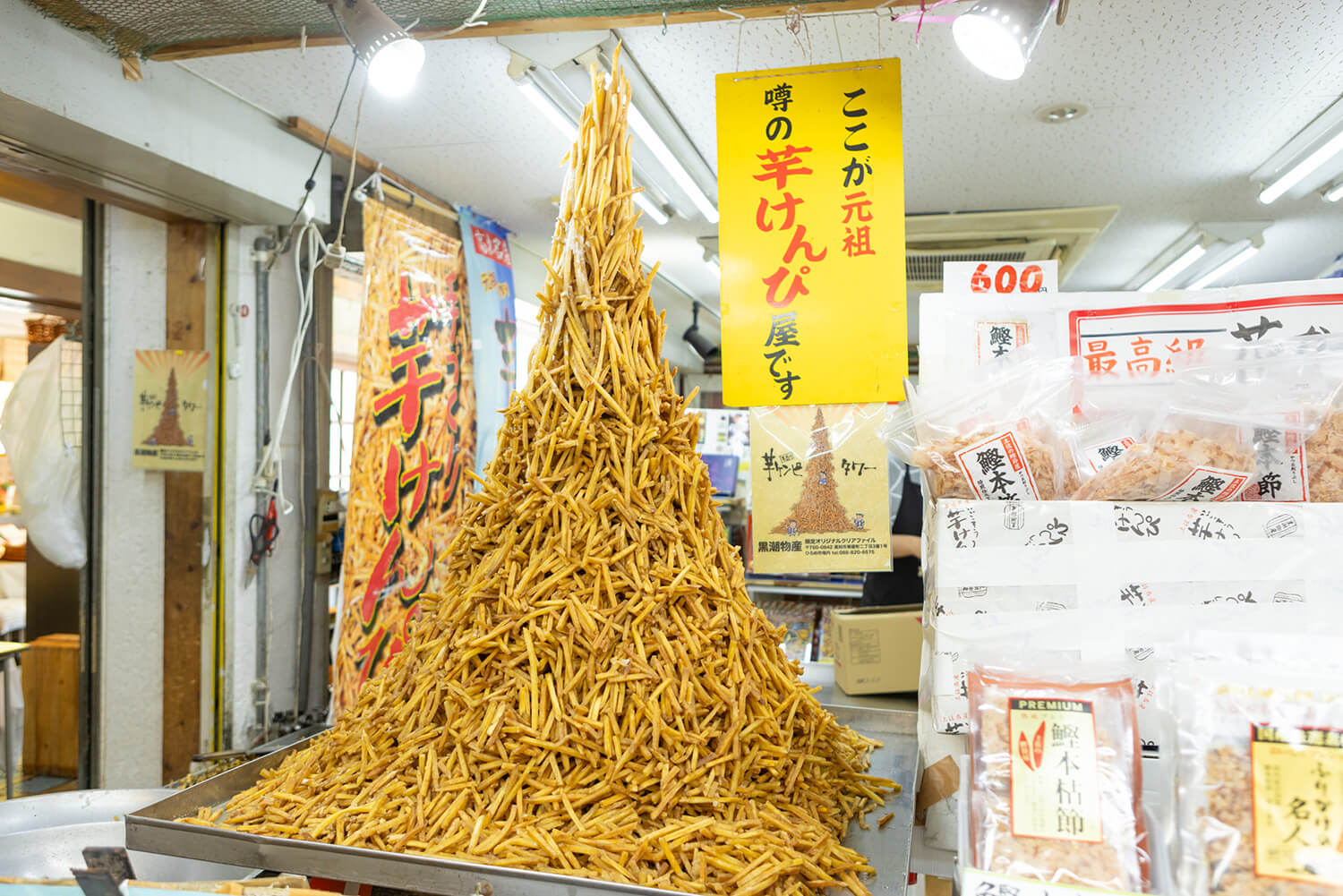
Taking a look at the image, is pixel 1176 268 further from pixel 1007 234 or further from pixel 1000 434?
pixel 1000 434

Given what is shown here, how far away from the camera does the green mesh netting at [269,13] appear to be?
221 centimetres

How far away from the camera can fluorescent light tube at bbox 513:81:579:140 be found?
112 inches

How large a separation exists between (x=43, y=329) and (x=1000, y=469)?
4.66 m

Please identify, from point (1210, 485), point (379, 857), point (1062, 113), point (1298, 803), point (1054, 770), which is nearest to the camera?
point (1298, 803)

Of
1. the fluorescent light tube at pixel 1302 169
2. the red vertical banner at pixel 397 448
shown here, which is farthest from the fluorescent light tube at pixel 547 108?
the fluorescent light tube at pixel 1302 169

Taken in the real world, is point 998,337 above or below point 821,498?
above

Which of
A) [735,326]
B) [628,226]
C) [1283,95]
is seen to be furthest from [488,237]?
[1283,95]

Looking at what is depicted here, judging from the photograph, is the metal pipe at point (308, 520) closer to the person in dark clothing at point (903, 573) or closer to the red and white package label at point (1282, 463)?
the person in dark clothing at point (903, 573)

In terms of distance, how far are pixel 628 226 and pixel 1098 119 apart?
112 inches

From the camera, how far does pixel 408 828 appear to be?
1.07 m

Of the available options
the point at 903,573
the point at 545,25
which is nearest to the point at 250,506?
the point at 545,25

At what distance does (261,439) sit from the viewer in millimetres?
3410

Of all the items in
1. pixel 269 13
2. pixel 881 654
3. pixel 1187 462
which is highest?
pixel 269 13

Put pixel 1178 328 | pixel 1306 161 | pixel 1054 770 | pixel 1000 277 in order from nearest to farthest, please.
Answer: pixel 1054 770 < pixel 1178 328 < pixel 1000 277 < pixel 1306 161
